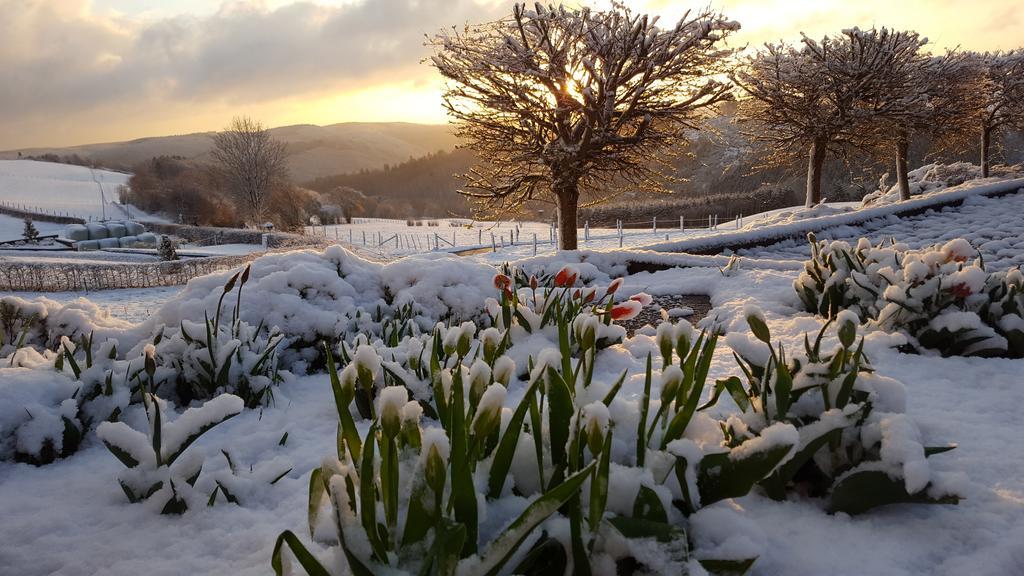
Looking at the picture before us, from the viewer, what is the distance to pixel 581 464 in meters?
1.35

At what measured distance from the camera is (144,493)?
173 cm

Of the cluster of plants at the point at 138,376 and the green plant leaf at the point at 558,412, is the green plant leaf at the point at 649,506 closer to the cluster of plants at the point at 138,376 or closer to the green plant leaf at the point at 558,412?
the green plant leaf at the point at 558,412

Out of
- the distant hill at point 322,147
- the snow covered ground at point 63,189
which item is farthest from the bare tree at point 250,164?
the distant hill at point 322,147

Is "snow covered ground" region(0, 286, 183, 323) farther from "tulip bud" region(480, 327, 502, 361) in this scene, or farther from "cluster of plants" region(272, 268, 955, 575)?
"cluster of plants" region(272, 268, 955, 575)

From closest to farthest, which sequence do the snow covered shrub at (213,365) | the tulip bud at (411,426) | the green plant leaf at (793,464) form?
the tulip bud at (411,426) → the green plant leaf at (793,464) → the snow covered shrub at (213,365)

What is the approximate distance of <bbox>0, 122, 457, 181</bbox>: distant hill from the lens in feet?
434

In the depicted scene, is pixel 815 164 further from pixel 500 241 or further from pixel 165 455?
pixel 165 455

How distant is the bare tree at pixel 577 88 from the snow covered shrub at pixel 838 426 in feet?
37.4

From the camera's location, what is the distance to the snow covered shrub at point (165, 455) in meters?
1.67

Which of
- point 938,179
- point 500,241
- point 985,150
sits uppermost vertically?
point 985,150

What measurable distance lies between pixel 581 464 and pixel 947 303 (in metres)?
3.04

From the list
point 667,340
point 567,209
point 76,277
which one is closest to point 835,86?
point 567,209

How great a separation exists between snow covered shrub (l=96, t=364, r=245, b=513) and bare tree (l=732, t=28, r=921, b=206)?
18.9m

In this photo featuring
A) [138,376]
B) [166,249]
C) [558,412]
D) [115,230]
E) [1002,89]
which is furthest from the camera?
[115,230]
